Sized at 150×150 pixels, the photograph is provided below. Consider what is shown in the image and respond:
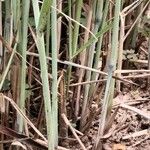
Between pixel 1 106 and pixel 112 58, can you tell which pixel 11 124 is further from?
pixel 112 58

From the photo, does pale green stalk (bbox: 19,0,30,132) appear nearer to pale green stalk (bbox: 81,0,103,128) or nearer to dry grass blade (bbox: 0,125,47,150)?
dry grass blade (bbox: 0,125,47,150)

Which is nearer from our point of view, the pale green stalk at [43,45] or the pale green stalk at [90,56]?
the pale green stalk at [43,45]

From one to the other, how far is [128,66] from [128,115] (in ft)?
0.69

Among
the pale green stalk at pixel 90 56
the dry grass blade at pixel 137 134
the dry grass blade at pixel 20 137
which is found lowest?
the dry grass blade at pixel 137 134

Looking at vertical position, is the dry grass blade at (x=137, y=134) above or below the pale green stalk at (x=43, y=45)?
below

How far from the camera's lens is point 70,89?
1283 mm

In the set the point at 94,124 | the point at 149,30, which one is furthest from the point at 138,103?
the point at 149,30

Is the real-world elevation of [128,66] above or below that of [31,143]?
above

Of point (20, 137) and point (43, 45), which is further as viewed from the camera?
point (20, 137)

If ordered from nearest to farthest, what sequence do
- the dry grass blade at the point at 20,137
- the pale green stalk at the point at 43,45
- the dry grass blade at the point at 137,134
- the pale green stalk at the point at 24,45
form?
the pale green stalk at the point at 43,45 → the pale green stalk at the point at 24,45 → the dry grass blade at the point at 20,137 → the dry grass blade at the point at 137,134

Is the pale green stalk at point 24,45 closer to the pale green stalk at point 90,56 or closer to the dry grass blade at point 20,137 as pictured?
the dry grass blade at point 20,137

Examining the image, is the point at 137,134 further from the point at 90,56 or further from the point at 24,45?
the point at 24,45

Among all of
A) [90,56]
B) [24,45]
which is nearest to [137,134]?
[90,56]

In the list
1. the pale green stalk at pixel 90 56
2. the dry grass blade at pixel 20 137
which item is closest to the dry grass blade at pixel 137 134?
the pale green stalk at pixel 90 56
